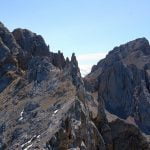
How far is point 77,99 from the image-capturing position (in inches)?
2918

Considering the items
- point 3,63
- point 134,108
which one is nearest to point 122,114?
point 134,108

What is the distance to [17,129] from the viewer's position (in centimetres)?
7612

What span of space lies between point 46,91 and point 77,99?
13.1 m

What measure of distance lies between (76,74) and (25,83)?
10.6 m

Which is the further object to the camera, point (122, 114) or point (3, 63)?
point (122, 114)

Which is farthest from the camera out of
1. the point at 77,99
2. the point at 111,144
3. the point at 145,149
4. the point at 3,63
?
the point at 3,63

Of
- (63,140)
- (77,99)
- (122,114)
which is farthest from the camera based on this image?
Answer: (122,114)

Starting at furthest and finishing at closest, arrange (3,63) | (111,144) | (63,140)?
(3,63) → (111,144) → (63,140)

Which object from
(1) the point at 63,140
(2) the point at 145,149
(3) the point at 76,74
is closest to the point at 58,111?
(1) the point at 63,140

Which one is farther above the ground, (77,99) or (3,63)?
(3,63)

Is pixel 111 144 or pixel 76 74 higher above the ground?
pixel 76 74

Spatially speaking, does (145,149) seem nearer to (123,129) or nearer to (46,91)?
(123,129)

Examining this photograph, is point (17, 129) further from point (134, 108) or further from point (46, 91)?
point (134, 108)

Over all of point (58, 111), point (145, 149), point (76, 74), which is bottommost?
point (145, 149)
